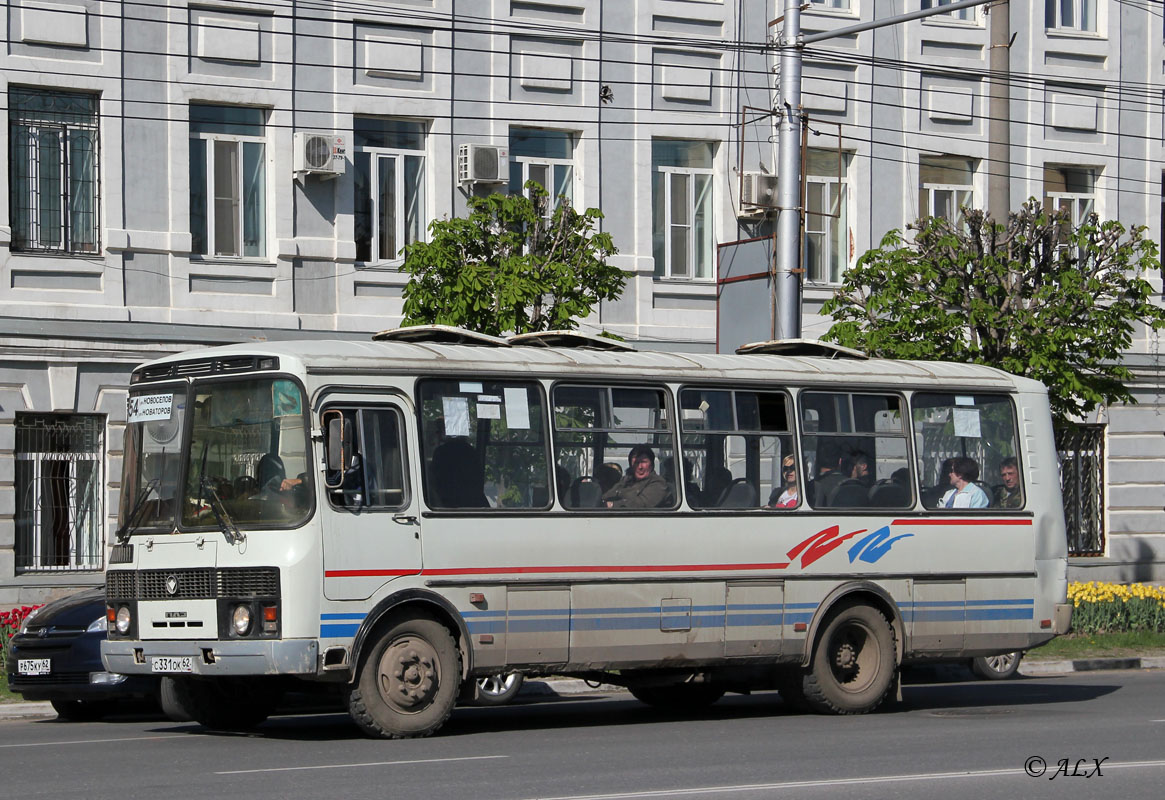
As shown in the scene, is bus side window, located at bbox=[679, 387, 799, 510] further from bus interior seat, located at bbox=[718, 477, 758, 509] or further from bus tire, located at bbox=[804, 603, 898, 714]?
bus tire, located at bbox=[804, 603, 898, 714]

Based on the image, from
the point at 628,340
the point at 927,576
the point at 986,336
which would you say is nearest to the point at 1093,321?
the point at 986,336

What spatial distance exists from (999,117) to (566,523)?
14693 millimetres

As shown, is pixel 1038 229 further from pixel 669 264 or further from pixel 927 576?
pixel 927 576

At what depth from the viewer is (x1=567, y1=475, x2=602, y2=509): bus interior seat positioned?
539 inches

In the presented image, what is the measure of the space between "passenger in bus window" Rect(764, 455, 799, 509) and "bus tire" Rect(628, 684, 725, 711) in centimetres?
194

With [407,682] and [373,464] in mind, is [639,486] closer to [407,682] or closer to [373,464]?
[373,464]

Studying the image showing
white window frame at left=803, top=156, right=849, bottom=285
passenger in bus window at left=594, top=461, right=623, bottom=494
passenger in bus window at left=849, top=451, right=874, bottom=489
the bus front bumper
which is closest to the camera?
the bus front bumper

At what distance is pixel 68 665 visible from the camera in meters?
14.9

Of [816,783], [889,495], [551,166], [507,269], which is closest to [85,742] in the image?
[816,783]

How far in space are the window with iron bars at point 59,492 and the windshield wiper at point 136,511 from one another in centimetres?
981

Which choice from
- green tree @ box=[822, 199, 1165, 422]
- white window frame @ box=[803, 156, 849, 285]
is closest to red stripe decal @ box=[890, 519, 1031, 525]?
green tree @ box=[822, 199, 1165, 422]

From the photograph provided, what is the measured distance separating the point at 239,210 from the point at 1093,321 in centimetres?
1071

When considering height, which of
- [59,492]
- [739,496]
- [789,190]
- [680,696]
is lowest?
[680,696]

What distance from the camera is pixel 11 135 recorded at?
881 inches
